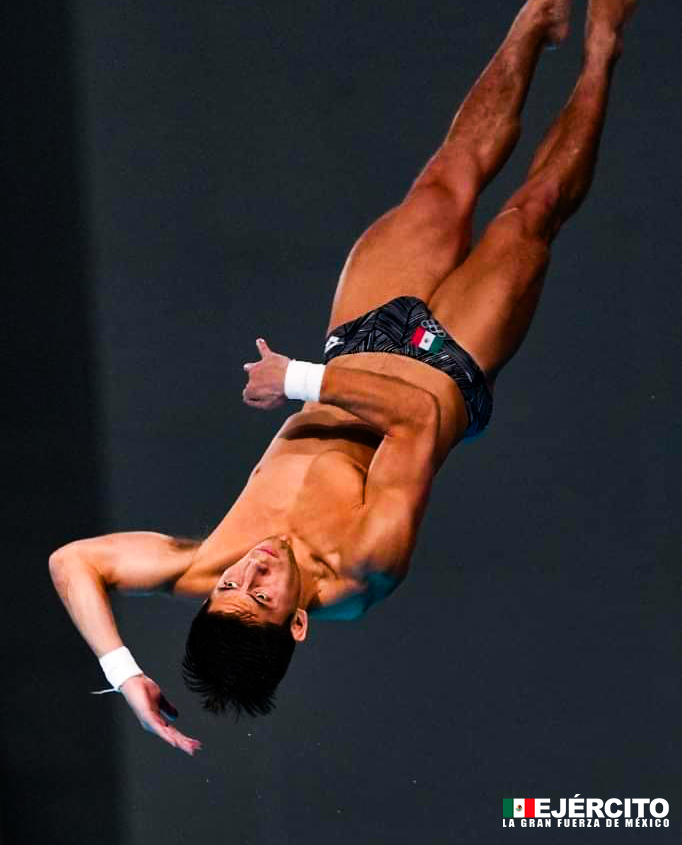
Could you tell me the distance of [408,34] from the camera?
13.9 feet

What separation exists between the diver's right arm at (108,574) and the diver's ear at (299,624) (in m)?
0.24

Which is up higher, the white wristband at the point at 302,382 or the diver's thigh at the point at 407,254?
the diver's thigh at the point at 407,254

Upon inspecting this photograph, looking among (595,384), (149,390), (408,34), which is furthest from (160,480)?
(408,34)

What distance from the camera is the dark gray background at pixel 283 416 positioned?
3816 mm

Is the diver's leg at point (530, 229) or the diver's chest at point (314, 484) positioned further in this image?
the diver's leg at point (530, 229)

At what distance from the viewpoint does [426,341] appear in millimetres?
3094

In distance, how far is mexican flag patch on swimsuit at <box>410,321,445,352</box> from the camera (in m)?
3.09

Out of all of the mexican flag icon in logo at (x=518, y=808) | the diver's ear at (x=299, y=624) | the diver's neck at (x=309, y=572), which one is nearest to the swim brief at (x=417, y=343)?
the diver's neck at (x=309, y=572)

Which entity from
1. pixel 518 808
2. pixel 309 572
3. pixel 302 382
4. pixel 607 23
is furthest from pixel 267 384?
pixel 518 808

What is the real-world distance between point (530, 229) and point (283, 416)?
99 cm

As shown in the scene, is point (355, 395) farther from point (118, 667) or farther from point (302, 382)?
point (118, 667)

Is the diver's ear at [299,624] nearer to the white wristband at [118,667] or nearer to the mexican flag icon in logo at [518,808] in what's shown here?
the white wristband at [118,667]

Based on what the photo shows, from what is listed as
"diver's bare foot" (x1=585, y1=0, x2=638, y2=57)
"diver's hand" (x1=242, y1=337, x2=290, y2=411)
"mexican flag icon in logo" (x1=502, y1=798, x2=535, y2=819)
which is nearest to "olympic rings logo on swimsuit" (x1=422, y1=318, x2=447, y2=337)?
"diver's hand" (x1=242, y1=337, x2=290, y2=411)

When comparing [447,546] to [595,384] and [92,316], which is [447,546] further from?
[92,316]
